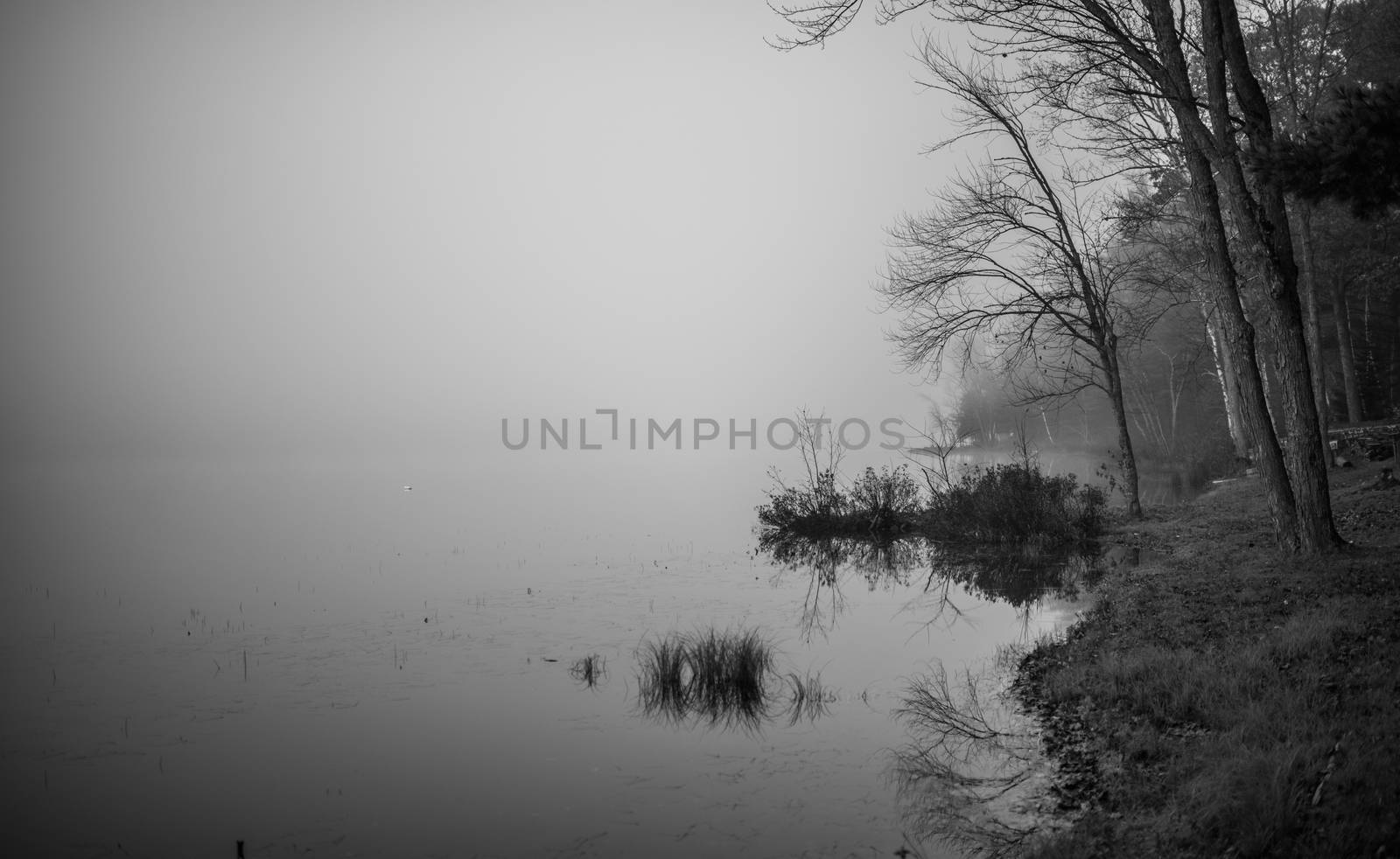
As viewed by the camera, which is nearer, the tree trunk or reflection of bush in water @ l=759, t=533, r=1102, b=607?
the tree trunk

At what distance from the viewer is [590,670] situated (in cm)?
1127

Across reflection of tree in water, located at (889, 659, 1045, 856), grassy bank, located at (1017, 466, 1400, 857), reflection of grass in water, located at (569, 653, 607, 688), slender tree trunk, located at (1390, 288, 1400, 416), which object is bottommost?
reflection of tree in water, located at (889, 659, 1045, 856)

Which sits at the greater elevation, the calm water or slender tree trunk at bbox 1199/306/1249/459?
slender tree trunk at bbox 1199/306/1249/459

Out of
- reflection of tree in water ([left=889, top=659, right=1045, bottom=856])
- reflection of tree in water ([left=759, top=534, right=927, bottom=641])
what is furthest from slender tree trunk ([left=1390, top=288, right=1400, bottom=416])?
reflection of tree in water ([left=889, top=659, right=1045, bottom=856])

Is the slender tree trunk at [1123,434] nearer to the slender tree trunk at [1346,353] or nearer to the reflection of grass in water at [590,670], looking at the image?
the slender tree trunk at [1346,353]

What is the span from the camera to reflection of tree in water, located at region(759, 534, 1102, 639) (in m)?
15.1

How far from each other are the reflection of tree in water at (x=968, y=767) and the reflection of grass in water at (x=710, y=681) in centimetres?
183

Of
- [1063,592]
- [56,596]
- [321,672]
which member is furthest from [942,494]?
[56,596]

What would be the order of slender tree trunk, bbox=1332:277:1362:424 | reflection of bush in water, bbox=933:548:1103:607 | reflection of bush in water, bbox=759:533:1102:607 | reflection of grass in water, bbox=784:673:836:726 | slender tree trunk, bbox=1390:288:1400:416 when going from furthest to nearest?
slender tree trunk, bbox=1390:288:1400:416 → slender tree trunk, bbox=1332:277:1362:424 → reflection of bush in water, bbox=759:533:1102:607 → reflection of bush in water, bbox=933:548:1103:607 → reflection of grass in water, bbox=784:673:836:726

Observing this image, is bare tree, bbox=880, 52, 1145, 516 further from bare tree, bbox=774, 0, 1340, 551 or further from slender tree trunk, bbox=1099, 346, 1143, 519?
bare tree, bbox=774, 0, 1340, 551

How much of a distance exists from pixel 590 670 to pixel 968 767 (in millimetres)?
5686

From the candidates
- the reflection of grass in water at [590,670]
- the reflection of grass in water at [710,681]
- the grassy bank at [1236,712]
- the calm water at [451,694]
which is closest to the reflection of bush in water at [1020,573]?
the calm water at [451,694]

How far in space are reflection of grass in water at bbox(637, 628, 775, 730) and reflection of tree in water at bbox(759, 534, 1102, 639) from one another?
2992 millimetres

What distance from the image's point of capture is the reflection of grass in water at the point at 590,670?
10922 mm
